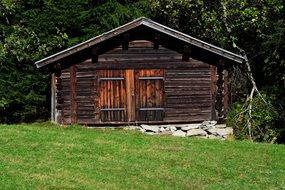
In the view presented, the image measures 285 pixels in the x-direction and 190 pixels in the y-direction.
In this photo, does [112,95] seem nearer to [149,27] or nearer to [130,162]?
[149,27]

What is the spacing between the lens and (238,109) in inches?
1118

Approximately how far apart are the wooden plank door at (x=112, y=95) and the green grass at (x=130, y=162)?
388 centimetres

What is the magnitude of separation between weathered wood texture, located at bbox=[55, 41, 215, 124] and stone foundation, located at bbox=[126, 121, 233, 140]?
1.09 feet

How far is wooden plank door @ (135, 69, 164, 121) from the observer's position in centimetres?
2398

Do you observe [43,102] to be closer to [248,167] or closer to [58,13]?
[58,13]

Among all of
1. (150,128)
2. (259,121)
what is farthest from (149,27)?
(259,121)

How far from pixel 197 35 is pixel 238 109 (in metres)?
7.56

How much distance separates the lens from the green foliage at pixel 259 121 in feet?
86.8

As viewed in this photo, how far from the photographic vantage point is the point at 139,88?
2397cm

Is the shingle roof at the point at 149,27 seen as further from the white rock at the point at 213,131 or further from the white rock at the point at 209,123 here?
the white rock at the point at 213,131

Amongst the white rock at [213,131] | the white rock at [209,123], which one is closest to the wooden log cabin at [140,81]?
the white rock at [209,123]

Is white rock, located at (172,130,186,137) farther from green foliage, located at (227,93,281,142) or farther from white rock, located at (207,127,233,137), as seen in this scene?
green foliage, located at (227,93,281,142)

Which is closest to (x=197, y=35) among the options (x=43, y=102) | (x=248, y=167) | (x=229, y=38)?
(x=229, y=38)

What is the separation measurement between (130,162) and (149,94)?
8.82 meters
